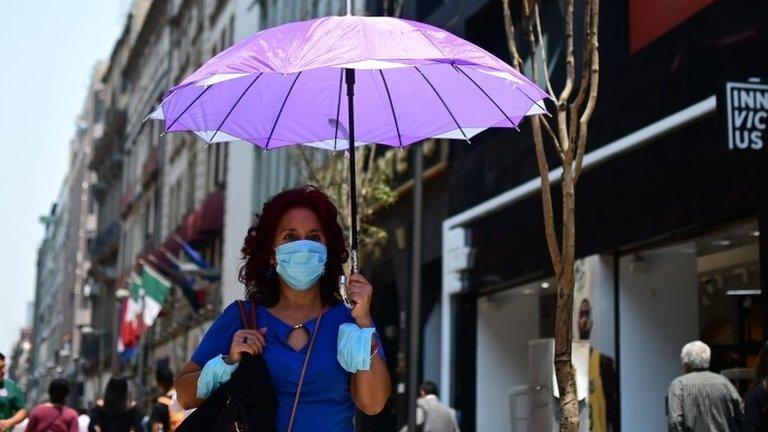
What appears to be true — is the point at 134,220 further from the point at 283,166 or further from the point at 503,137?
the point at 503,137

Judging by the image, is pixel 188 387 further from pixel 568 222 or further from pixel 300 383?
pixel 568 222

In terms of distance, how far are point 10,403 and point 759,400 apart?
22.9 ft

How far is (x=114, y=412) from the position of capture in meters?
11.8

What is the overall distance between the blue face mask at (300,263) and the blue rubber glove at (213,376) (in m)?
0.37

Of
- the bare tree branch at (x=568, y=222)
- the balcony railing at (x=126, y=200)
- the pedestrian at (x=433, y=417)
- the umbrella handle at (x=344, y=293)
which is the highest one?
the balcony railing at (x=126, y=200)

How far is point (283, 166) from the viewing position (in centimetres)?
3300

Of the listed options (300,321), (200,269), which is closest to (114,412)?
(300,321)

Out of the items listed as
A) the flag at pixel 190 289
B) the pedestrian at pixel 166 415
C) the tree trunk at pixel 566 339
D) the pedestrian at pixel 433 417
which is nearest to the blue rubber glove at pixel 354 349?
the tree trunk at pixel 566 339

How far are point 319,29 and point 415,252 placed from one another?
11.0 meters

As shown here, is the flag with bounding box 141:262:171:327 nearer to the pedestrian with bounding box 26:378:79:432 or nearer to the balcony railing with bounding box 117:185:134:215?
the pedestrian with bounding box 26:378:79:432

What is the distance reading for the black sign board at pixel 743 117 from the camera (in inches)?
439

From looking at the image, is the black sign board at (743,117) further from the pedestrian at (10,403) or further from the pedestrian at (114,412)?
the pedestrian at (10,403)

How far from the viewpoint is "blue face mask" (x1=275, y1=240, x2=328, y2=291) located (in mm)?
4770

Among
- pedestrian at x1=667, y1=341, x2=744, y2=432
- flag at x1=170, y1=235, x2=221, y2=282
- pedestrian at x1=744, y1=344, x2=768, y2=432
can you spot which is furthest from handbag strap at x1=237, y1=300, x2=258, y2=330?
flag at x1=170, y1=235, x2=221, y2=282
